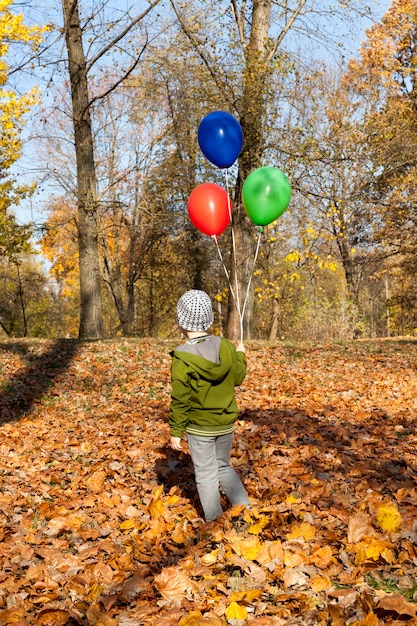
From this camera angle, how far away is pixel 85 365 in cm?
1055

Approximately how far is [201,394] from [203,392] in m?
0.02

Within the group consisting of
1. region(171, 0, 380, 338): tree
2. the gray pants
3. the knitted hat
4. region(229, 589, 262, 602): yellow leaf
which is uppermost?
region(171, 0, 380, 338): tree

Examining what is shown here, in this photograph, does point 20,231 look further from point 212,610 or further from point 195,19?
point 212,610

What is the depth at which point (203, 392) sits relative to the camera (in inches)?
153

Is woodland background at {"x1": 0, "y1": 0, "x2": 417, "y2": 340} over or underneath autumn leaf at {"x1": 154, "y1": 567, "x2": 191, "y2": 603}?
over

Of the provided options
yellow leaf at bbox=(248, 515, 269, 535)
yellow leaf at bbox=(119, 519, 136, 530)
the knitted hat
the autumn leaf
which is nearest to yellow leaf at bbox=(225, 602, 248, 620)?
the autumn leaf

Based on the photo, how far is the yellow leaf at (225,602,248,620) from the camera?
113 inches

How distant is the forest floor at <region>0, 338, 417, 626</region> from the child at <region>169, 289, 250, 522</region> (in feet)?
1.61

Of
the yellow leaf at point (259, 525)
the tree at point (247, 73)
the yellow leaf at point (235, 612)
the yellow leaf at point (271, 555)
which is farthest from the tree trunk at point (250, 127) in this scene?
the yellow leaf at point (235, 612)

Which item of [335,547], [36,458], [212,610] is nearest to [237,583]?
[212,610]

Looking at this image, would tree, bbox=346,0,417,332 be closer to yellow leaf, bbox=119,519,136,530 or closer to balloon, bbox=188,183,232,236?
balloon, bbox=188,183,232,236

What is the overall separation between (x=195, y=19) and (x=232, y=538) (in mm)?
14245

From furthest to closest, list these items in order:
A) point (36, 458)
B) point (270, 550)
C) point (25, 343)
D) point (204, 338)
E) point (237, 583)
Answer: point (25, 343) → point (36, 458) → point (204, 338) → point (270, 550) → point (237, 583)

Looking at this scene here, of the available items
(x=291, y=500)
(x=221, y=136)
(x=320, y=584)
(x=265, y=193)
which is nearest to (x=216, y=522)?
(x=291, y=500)
